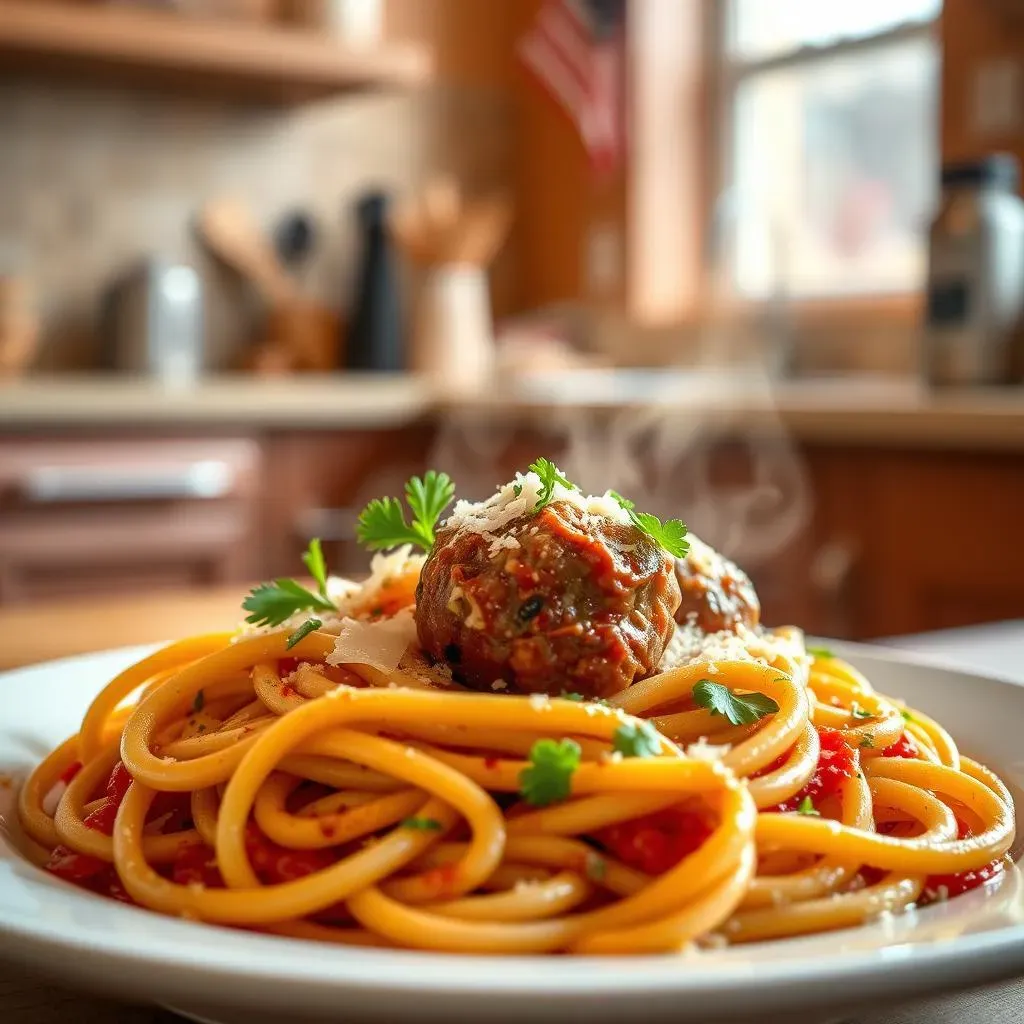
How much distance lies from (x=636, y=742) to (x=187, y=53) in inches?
170

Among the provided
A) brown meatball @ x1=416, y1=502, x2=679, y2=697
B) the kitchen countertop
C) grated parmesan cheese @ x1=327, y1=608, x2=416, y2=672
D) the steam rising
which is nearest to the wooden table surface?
grated parmesan cheese @ x1=327, y1=608, x2=416, y2=672

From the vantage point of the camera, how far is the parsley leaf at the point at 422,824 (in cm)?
88

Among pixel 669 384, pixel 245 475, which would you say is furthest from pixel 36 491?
pixel 669 384

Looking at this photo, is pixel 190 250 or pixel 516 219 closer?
pixel 190 250

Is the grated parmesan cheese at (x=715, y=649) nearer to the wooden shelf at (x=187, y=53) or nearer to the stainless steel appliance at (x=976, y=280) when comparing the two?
the stainless steel appliance at (x=976, y=280)

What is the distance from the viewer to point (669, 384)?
4.94m

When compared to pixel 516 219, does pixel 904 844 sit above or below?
below

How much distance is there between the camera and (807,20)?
523 cm

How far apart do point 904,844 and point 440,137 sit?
5.58m

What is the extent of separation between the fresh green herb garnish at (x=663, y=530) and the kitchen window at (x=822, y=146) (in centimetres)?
379

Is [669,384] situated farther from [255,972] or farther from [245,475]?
[255,972]

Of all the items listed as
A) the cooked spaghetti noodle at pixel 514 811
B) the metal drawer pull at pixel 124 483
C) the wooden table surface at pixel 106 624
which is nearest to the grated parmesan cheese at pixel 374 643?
the cooked spaghetti noodle at pixel 514 811

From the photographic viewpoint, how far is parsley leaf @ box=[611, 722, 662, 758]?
0.88 meters

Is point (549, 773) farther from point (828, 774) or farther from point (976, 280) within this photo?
point (976, 280)
